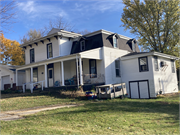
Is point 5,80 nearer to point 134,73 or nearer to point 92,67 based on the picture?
point 92,67

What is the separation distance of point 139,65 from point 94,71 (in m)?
4.90

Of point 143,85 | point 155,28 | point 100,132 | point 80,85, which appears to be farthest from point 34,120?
point 155,28

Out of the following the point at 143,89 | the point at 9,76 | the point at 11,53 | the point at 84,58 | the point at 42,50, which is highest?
the point at 11,53

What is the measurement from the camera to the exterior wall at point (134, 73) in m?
17.9

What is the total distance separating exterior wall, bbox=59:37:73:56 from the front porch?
1224 millimetres

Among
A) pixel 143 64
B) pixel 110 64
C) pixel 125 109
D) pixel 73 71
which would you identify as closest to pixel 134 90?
pixel 143 64

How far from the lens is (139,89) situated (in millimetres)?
18688

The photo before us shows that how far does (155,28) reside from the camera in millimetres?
23531

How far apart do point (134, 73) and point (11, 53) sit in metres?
26.1

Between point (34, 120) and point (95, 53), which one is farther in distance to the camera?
point (95, 53)

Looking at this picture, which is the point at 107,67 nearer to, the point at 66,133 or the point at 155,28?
the point at 155,28

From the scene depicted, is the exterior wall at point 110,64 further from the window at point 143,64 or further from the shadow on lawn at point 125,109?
the shadow on lawn at point 125,109

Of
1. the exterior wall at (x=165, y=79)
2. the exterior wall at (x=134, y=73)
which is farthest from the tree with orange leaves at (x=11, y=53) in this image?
the exterior wall at (x=165, y=79)

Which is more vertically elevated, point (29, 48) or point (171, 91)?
point (29, 48)
